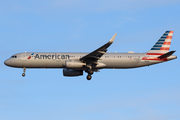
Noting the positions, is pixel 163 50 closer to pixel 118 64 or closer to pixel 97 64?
pixel 118 64

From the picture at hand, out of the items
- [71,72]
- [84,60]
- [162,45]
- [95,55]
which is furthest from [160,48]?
[71,72]

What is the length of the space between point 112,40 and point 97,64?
6.46 m

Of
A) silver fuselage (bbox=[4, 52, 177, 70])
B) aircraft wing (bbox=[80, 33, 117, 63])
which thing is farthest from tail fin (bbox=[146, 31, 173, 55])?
aircraft wing (bbox=[80, 33, 117, 63])

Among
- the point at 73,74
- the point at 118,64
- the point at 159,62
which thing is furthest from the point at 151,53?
the point at 73,74

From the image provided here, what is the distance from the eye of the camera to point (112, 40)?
4412cm

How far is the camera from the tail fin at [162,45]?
172ft

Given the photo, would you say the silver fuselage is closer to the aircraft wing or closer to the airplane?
the airplane

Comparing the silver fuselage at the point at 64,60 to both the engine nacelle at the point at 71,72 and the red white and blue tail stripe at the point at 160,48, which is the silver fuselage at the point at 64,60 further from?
the engine nacelle at the point at 71,72

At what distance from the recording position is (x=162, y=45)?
53.2m

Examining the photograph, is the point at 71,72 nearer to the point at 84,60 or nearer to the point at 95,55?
the point at 84,60

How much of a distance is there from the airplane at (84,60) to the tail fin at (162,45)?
61mm

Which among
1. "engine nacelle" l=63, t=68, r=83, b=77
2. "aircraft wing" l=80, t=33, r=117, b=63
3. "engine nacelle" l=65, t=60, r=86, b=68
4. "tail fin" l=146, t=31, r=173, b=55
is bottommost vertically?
"engine nacelle" l=63, t=68, r=83, b=77

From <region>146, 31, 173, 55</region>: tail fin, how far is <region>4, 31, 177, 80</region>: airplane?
0.20 ft

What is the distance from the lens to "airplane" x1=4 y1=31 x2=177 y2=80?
49.2m
